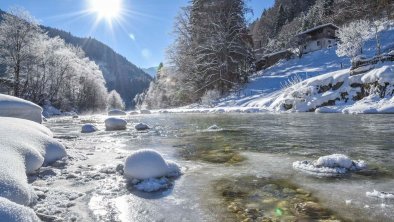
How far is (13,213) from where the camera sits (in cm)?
333

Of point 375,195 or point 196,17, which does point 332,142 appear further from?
point 196,17

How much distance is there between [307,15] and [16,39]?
56.0m

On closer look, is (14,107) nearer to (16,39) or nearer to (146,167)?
(146,167)

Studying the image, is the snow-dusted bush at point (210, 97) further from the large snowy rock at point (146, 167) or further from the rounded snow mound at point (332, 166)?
the large snowy rock at point (146, 167)

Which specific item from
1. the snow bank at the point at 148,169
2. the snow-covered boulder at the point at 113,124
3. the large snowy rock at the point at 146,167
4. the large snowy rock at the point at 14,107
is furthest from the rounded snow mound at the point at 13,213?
the snow-covered boulder at the point at 113,124

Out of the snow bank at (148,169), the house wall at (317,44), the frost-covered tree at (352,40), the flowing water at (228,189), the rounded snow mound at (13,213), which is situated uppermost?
the house wall at (317,44)

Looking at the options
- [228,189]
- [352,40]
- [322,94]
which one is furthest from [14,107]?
[352,40]

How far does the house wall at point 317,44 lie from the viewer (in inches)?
2252

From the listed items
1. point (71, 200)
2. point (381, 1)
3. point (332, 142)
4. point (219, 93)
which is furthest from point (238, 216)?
point (381, 1)

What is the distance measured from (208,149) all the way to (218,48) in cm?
3546

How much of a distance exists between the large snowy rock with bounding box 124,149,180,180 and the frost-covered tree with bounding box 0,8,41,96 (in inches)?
1396

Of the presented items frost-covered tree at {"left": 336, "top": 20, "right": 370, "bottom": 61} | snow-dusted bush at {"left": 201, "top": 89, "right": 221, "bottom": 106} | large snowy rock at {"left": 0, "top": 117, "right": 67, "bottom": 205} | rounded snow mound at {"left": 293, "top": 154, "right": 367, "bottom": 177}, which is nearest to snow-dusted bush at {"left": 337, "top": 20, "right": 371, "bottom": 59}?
frost-covered tree at {"left": 336, "top": 20, "right": 370, "bottom": 61}

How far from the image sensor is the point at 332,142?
432 inches

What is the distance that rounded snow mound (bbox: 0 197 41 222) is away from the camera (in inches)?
128
